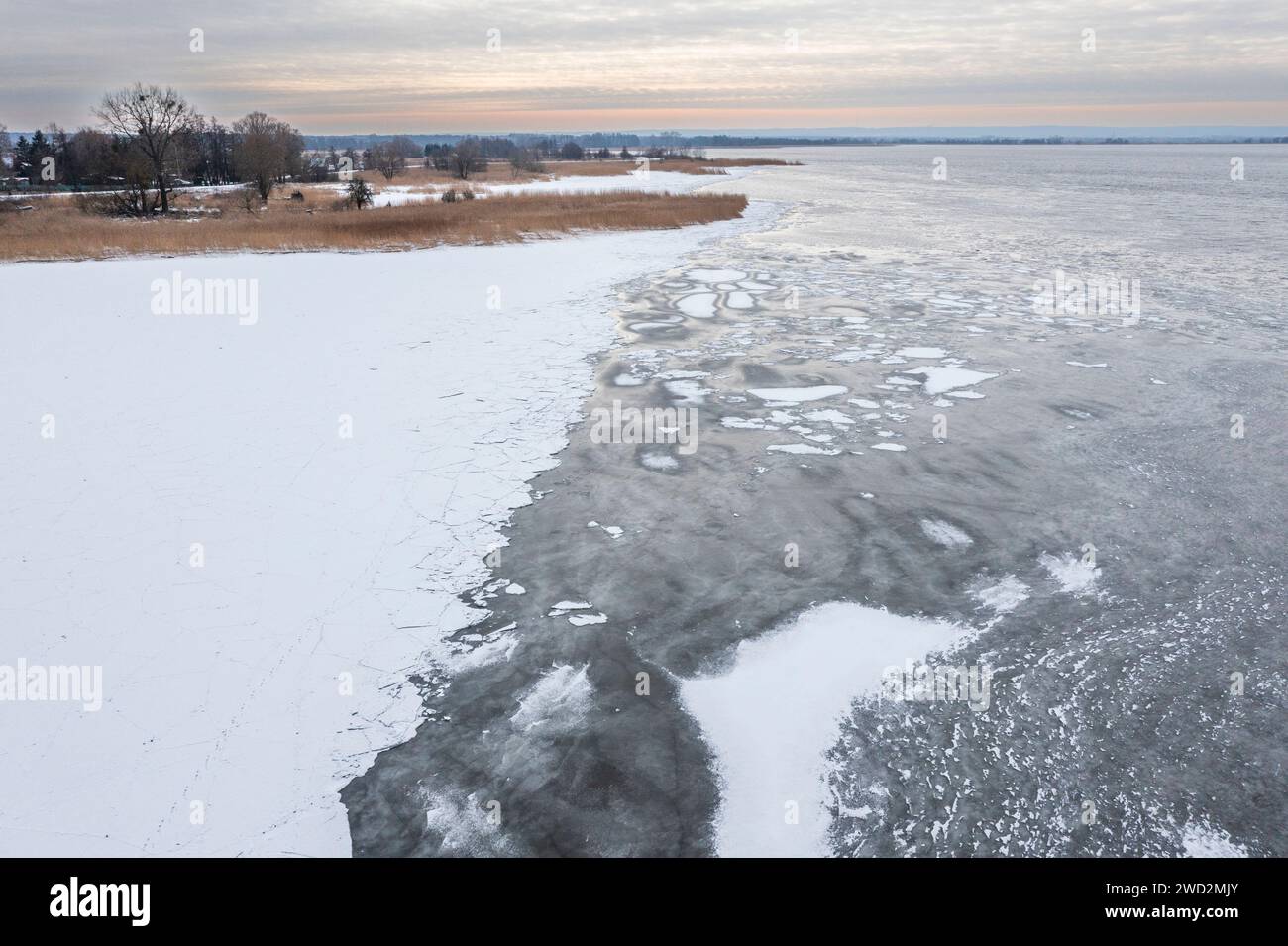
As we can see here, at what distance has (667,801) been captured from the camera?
3.67 m

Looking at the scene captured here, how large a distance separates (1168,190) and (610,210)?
39.3 m

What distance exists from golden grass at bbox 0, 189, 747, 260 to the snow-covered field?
9.54m

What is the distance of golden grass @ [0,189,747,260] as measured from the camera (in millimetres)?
21969

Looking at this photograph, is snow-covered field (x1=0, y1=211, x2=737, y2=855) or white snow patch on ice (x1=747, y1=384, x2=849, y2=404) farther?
white snow patch on ice (x1=747, y1=384, x2=849, y2=404)

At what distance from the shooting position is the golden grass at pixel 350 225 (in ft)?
72.1

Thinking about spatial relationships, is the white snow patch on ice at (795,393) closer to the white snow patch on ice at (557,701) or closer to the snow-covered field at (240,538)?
the snow-covered field at (240,538)

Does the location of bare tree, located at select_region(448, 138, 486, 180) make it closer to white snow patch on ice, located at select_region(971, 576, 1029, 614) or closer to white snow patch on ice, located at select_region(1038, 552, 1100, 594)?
white snow patch on ice, located at select_region(1038, 552, 1100, 594)

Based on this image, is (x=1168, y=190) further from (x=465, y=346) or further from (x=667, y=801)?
(x=667, y=801)

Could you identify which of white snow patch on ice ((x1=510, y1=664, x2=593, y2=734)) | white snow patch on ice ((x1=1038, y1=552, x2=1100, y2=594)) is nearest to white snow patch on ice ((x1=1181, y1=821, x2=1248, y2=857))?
white snow patch on ice ((x1=1038, y1=552, x2=1100, y2=594))

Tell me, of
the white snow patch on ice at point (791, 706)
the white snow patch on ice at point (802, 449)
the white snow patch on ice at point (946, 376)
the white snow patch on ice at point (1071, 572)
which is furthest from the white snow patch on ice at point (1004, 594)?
the white snow patch on ice at point (946, 376)

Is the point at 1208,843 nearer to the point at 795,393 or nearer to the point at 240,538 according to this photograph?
the point at 240,538

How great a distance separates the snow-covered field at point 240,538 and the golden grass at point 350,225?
9.54m

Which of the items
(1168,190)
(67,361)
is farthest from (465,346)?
(1168,190)

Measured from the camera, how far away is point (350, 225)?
25625 millimetres
